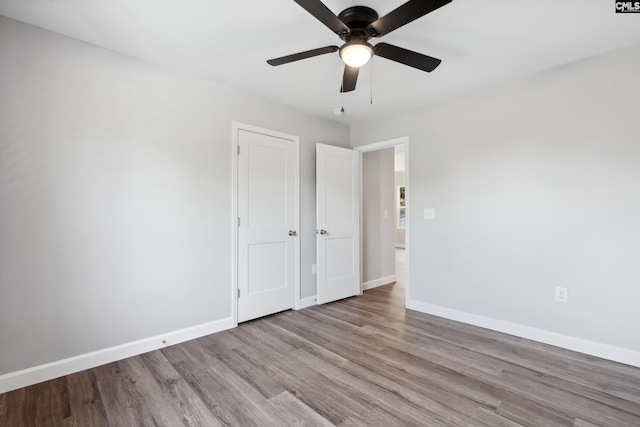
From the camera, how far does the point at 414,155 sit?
362 cm

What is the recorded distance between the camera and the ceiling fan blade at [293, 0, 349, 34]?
1.44m

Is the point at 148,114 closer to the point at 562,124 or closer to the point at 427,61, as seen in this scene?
the point at 427,61

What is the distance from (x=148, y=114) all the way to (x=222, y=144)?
684mm

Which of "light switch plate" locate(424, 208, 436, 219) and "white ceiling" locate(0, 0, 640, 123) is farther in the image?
"light switch plate" locate(424, 208, 436, 219)

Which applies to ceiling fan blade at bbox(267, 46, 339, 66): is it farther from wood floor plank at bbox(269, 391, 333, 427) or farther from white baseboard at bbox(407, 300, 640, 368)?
white baseboard at bbox(407, 300, 640, 368)

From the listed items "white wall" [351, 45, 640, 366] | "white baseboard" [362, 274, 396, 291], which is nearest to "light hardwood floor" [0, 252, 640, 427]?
"white wall" [351, 45, 640, 366]

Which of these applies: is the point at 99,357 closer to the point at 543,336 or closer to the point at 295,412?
the point at 295,412

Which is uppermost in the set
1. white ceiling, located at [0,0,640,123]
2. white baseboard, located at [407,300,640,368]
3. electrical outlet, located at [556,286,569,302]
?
white ceiling, located at [0,0,640,123]

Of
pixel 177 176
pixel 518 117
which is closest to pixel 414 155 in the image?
pixel 518 117

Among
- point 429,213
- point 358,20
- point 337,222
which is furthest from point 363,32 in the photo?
point 337,222

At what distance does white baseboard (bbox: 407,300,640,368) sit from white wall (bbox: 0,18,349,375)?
239cm

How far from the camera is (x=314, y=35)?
2.13m

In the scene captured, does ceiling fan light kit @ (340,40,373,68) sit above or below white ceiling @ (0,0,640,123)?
below

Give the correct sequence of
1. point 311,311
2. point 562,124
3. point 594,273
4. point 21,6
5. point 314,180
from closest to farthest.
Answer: point 21,6 < point 594,273 < point 562,124 < point 311,311 < point 314,180
